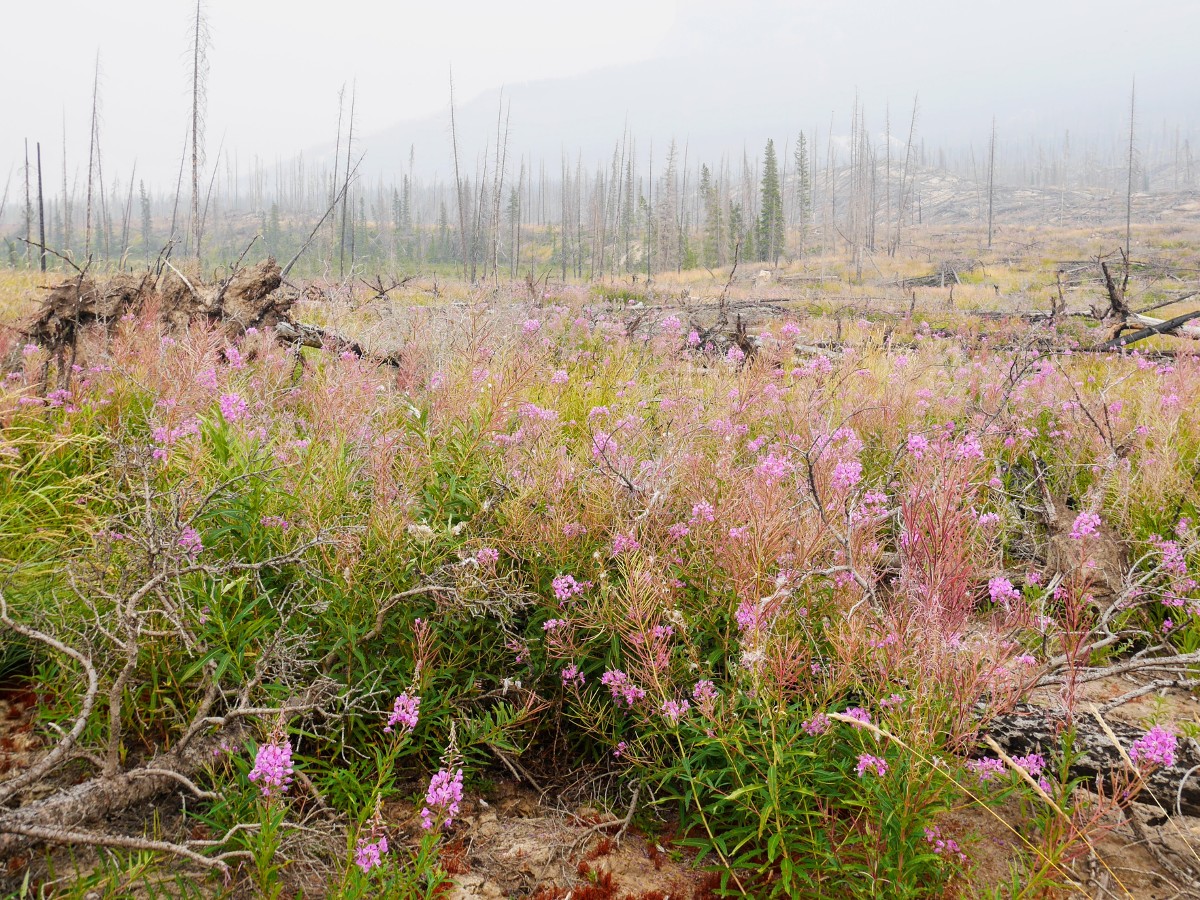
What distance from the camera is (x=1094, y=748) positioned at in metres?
1.99

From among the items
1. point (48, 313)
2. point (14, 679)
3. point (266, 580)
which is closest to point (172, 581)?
point (266, 580)

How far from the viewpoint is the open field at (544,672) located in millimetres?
1521

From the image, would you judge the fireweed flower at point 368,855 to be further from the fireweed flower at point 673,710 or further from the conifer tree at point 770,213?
the conifer tree at point 770,213

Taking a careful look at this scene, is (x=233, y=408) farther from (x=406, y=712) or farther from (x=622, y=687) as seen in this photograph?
(x=622, y=687)

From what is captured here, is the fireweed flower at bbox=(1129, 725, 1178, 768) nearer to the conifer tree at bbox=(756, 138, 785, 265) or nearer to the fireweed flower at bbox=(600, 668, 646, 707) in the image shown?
the fireweed flower at bbox=(600, 668, 646, 707)

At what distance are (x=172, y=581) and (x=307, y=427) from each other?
1085mm

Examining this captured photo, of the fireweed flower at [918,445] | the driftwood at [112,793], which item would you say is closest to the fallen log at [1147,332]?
the fireweed flower at [918,445]

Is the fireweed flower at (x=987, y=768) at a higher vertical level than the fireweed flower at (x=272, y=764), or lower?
lower

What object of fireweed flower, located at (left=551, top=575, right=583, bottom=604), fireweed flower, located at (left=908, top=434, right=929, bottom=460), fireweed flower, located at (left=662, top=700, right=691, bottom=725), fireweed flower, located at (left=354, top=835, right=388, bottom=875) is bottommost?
fireweed flower, located at (left=354, top=835, right=388, bottom=875)

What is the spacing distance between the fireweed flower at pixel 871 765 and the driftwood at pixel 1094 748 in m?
0.57

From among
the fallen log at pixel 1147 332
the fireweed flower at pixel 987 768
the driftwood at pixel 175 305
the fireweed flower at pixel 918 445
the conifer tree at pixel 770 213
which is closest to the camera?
the fireweed flower at pixel 987 768

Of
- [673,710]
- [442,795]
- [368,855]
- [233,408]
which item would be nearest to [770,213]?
[233,408]

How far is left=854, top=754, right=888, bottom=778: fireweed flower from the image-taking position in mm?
1498

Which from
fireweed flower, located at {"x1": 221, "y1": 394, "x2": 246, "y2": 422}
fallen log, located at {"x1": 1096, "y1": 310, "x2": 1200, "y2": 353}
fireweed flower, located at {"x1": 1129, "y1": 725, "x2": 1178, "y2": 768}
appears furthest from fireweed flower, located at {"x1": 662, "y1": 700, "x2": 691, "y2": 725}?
fallen log, located at {"x1": 1096, "y1": 310, "x2": 1200, "y2": 353}
